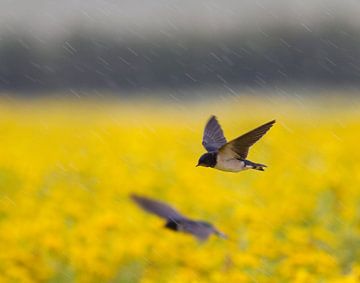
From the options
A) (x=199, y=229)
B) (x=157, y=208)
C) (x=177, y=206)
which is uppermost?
(x=177, y=206)

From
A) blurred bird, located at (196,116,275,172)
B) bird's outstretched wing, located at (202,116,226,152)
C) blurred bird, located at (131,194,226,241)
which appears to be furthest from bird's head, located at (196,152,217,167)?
blurred bird, located at (131,194,226,241)

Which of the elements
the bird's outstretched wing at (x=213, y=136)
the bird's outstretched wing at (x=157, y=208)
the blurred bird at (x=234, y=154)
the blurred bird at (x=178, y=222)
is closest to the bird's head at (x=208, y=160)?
the blurred bird at (x=234, y=154)

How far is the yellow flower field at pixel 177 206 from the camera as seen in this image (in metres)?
4.42

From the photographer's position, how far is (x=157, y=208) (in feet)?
16.3

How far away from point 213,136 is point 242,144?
36.8 inches

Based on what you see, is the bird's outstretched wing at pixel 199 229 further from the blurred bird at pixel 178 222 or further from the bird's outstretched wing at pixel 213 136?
the bird's outstretched wing at pixel 213 136

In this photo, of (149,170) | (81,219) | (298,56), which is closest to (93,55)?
(298,56)

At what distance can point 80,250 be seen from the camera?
15.1 feet

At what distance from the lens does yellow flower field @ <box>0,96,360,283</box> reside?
4422 mm

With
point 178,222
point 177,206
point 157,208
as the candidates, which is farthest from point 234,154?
point 177,206

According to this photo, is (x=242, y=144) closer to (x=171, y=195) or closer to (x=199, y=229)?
(x=199, y=229)

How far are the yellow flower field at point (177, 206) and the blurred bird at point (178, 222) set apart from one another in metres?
0.11

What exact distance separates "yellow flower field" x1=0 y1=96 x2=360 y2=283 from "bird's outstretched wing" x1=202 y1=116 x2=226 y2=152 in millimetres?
526

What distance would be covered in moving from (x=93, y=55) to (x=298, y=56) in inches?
421
